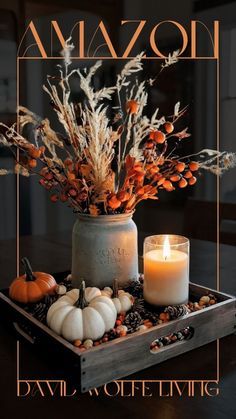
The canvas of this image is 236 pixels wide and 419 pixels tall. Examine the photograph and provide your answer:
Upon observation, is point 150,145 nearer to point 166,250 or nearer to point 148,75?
point 166,250

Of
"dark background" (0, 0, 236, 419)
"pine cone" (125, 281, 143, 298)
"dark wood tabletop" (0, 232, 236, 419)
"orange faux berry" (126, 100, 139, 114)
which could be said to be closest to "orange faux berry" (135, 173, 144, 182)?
"orange faux berry" (126, 100, 139, 114)

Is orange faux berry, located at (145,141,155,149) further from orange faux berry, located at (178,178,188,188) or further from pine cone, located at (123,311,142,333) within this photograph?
pine cone, located at (123,311,142,333)

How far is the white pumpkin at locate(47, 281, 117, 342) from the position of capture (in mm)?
784

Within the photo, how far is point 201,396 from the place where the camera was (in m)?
0.72

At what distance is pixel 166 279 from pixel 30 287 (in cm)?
26

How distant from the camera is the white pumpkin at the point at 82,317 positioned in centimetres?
78

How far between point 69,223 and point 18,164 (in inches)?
117

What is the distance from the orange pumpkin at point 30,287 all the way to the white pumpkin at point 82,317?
12cm

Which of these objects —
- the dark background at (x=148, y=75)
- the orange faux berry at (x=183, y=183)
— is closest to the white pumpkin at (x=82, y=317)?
the orange faux berry at (x=183, y=183)

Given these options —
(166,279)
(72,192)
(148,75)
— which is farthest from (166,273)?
(148,75)

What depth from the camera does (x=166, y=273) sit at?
2.98 ft

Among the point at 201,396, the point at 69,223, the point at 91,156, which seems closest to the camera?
the point at 201,396
